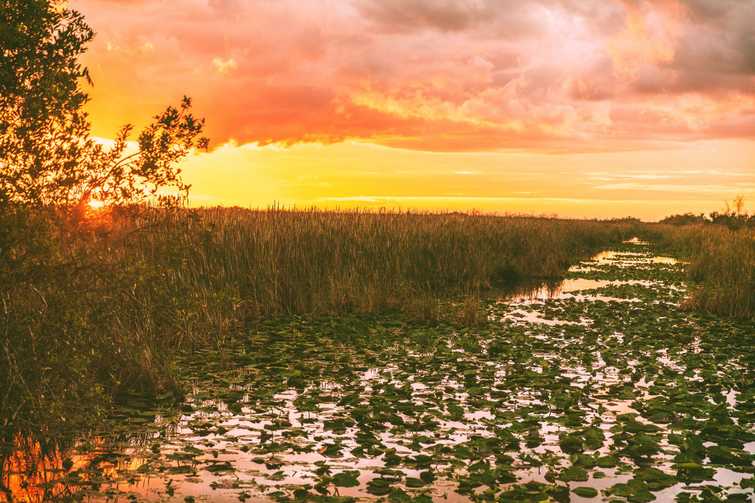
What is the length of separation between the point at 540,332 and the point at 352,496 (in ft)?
29.0

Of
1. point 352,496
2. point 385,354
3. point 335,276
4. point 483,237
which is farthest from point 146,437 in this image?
point 483,237

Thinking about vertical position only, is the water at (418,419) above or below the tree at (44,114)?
below

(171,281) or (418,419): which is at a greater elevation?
(171,281)

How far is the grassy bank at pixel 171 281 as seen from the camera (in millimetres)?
6652

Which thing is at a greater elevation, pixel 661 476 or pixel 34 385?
pixel 34 385

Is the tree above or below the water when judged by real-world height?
above

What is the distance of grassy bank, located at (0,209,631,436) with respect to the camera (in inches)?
262

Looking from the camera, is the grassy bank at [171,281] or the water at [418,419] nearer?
the water at [418,419]

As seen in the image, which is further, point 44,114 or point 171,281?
point 171,281

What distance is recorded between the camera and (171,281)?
1245cm

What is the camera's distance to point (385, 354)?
11.5 metres

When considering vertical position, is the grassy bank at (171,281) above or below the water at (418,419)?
above

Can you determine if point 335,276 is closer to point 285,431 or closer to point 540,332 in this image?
point 540,332

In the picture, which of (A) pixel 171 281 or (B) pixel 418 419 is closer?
(B) pixel 418 419
